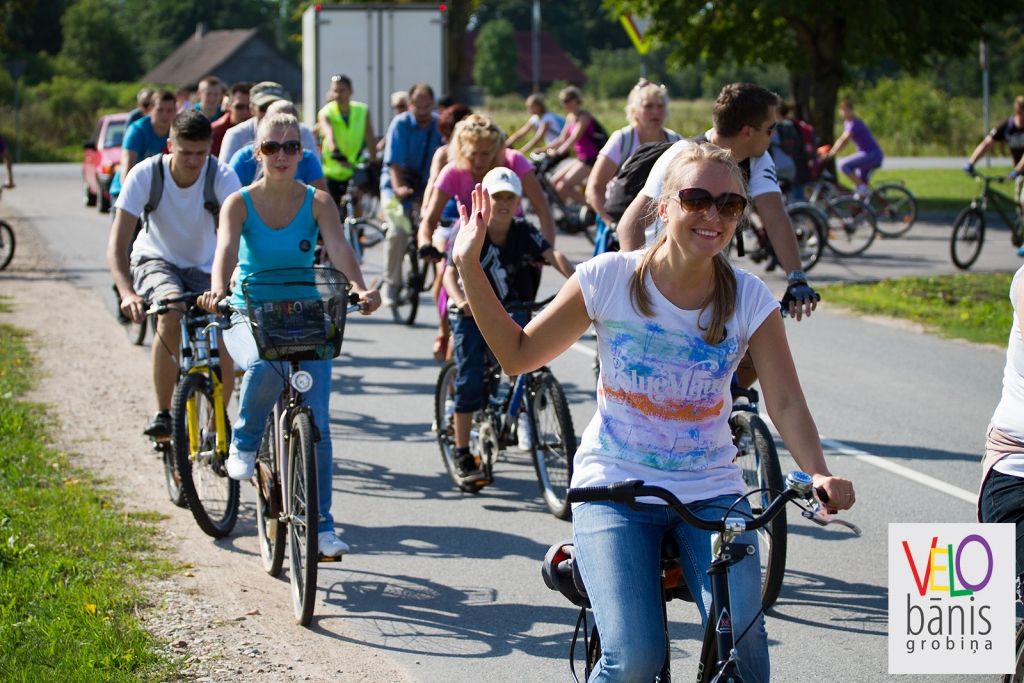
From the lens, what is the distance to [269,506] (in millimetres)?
6156

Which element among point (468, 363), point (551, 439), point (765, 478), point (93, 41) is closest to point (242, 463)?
point (468, 363)

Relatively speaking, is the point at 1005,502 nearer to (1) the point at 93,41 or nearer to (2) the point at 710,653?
(2) the point at 710,653

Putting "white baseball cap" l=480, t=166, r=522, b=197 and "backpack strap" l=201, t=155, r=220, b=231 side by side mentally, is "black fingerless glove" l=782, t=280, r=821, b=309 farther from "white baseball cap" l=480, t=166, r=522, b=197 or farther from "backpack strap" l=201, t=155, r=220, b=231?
"backpack strap" l=201, t=155, r=220, b=231

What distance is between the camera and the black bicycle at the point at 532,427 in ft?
23.6

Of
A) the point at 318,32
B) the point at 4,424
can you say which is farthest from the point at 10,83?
the point at 4,424

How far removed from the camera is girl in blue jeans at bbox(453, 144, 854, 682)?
3.62 metres

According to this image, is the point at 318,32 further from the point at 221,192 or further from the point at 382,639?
the point at 382,639

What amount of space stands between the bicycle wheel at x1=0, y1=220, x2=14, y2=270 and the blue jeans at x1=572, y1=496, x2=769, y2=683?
15.9 m

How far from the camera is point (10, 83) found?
62.5 m

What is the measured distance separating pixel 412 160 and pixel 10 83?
5355cm

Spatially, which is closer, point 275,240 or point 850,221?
point 275,240

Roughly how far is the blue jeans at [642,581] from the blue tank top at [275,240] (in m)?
3.04

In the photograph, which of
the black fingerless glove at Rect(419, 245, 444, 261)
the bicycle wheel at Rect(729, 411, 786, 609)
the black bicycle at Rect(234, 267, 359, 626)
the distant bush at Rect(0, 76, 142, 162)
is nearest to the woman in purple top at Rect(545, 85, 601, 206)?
the black fingerless glove at Rect(419, 245, 444, 261)

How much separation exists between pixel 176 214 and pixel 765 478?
344cm
